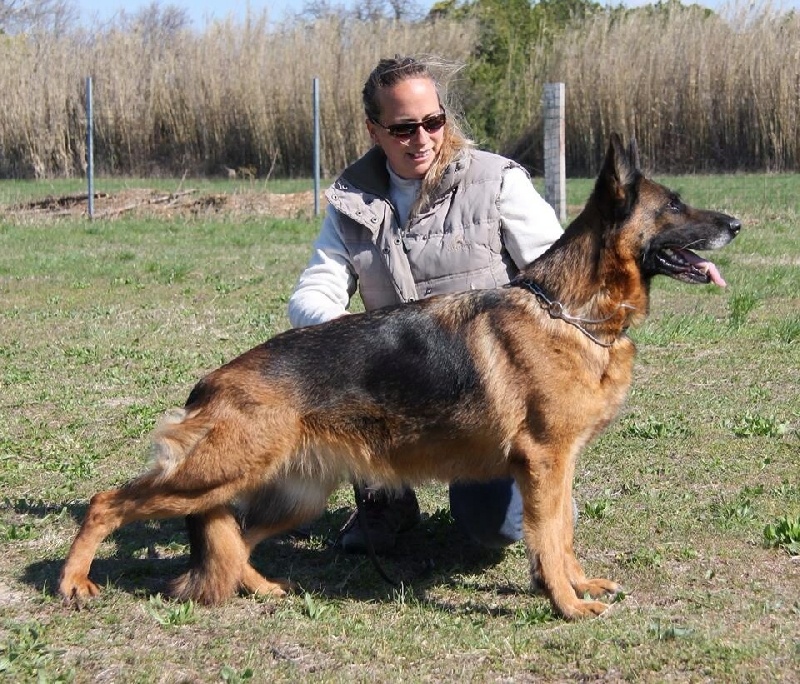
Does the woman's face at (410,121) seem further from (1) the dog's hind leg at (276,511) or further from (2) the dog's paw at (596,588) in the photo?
(2) the dog's paw at (596,588)

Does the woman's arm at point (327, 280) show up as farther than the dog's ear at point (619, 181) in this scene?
Yes

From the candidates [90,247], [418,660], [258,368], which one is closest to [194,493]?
[258,368]

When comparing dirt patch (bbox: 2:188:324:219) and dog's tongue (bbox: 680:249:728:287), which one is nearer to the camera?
dog's tongue (bbox: 680:249:728:287)

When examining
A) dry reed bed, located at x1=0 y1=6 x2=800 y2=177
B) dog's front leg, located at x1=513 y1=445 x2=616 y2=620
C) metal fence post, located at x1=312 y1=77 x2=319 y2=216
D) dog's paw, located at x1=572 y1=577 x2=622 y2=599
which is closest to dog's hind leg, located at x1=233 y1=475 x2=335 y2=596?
dog's front leg, located at x1=513 y1=445 x2=616 y2=620

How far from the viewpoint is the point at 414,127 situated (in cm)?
455

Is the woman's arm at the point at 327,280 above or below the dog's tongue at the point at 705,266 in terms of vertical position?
below

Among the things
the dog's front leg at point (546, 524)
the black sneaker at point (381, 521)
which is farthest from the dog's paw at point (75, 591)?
the dog's front leg at point (546, 524)

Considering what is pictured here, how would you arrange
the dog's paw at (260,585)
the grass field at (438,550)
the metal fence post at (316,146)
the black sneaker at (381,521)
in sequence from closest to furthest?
the grass field at (438,550) < the dog's paw at (260,585) < the black sneaker at (381,521) < the metal fence post at (316,146)

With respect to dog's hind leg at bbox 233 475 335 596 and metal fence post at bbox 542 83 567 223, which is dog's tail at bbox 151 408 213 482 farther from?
metal fence post at bbox 542 83 567 223

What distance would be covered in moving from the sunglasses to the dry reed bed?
1858cm

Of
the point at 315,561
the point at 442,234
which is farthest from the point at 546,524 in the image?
the point at 442,234

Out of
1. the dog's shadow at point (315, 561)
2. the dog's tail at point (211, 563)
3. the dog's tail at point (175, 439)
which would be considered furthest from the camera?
the dog's shadow at point (315, 561)

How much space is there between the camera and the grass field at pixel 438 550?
11.8 ft

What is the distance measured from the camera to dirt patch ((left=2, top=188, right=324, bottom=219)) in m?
17.2
